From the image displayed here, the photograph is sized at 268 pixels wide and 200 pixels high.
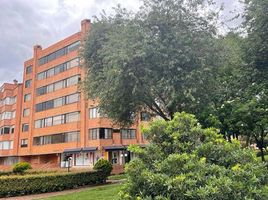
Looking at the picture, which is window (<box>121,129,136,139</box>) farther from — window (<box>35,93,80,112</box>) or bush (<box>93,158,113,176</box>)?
bush (<box>93,158,113,176</box>)

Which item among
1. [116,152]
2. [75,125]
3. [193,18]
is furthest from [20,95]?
[193,18]

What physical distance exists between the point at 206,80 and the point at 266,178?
38.3 ft

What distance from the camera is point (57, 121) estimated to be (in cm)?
4591

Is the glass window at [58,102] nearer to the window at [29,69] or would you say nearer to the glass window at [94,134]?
the glass window at [94,134]

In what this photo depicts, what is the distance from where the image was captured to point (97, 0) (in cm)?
1730

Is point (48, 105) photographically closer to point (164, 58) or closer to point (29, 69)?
point (29, 69)

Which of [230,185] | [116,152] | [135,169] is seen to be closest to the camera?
[230,185]

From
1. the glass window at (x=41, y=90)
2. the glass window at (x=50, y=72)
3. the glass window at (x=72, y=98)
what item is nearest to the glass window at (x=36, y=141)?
the glass window at (x=41, y=90)

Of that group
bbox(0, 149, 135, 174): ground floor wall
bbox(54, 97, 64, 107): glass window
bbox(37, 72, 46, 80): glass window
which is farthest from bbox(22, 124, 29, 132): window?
bbox(54, 97, 64, 107): glass window

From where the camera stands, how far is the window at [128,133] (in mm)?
40753

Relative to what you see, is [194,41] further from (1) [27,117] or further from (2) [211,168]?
(1) [27,117]

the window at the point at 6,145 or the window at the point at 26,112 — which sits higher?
the window at the point at 26,112

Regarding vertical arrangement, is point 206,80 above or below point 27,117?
below

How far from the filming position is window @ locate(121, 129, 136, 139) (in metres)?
40.8
